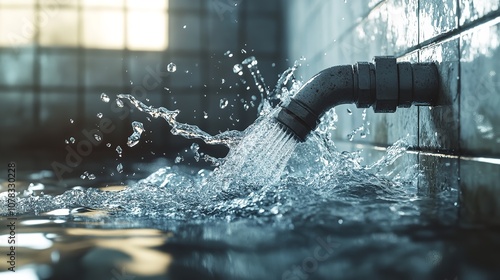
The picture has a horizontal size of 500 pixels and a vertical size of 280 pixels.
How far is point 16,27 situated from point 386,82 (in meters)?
3.95

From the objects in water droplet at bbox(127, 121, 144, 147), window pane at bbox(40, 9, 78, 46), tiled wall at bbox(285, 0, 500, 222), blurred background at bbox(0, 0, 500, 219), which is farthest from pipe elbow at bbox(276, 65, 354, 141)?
window pane at bbox(40, 9, 78, 46)

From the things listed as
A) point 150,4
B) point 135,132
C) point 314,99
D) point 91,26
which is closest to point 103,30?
point 91,26

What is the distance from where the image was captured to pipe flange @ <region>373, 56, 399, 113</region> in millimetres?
1138

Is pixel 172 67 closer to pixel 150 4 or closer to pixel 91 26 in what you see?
pixel 150 4

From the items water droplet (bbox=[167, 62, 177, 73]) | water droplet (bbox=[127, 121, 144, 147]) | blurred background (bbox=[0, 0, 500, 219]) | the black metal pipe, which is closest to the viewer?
the black metal pipe

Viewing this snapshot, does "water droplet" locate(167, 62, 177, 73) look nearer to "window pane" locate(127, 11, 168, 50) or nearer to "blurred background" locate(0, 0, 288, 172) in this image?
"blurred background" locate(0, 0, 288, 172)

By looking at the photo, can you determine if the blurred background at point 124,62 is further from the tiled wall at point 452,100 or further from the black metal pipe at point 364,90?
the black metal pipe at point 364,90

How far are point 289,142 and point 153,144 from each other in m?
3.25

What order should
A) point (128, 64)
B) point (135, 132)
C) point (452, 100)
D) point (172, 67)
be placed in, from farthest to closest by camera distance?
point (128, 64) < point (172, 67) < point (135, 132) < point (452, 100)

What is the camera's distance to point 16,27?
432cm

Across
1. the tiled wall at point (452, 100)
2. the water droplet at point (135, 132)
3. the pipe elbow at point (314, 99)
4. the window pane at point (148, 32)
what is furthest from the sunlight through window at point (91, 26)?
the pipe elbow at point (314, 99)

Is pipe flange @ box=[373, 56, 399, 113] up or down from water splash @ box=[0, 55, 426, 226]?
up

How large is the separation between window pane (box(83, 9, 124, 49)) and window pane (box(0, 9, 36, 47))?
0.44 meters

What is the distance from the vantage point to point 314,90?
1.17 metres
